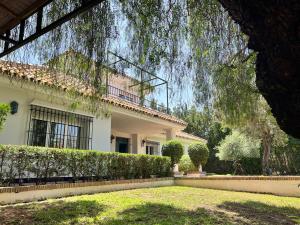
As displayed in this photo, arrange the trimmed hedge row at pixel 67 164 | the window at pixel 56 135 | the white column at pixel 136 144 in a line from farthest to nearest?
the white column at pixel 136 144 → the window at pixel 56 135 → the trimmed hedge row at pixel 67 164

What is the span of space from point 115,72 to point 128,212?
12.4ft

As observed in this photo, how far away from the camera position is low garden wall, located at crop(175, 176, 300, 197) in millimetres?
11614

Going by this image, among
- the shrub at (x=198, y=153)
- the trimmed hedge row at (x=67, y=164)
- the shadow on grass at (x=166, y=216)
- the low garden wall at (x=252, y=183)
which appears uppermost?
the shrub at (x=198, y=153)

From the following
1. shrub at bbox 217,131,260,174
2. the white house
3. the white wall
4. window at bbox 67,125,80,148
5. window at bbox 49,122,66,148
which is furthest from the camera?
shrub at bbox 217,131,260,174

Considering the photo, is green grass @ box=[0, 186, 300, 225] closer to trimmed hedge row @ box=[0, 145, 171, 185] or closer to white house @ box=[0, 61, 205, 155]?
trimmed hedge row @ box=[0, 145, 171, 185]

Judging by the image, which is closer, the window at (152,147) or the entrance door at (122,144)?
the entrance door at (122,144)

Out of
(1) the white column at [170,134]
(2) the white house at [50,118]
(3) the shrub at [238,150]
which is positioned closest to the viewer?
(2) the white house at [50,118]

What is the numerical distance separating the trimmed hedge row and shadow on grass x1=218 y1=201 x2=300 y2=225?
4698 mm

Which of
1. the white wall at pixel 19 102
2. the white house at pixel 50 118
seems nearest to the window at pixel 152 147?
the white house at pixel 50 118

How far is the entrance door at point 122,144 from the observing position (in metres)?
19.6

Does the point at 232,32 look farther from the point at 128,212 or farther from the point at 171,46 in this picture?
the point at 128,212

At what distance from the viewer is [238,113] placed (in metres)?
4.78

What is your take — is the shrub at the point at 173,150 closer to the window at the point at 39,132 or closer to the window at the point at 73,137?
the window at the point at 73,137

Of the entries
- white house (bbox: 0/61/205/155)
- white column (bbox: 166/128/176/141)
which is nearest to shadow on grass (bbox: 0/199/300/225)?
white house (bbox: 0/61/205/155)
